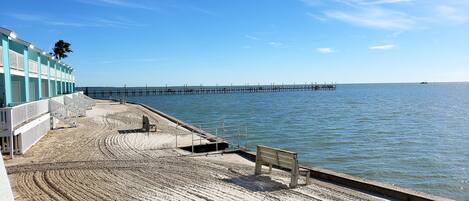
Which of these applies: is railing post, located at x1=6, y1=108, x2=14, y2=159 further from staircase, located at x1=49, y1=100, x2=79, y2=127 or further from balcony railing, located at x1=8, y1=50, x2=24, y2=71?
staircase, located at x1=49, y1=100, x2=79, y2=127

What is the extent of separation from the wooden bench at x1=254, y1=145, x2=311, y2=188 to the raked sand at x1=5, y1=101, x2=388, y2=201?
0.28 meters

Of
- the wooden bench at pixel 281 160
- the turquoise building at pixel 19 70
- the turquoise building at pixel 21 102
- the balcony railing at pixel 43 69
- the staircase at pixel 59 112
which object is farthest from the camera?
the balcony railing at pixel 43 69

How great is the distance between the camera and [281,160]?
10078 mm

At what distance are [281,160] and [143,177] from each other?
351 cm

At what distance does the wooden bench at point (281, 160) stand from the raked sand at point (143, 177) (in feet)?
0.91

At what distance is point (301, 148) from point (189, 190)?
561 inches

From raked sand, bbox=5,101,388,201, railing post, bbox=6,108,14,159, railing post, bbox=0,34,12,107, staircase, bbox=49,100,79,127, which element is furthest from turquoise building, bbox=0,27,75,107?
raked sand, bbox=5,101,388,201

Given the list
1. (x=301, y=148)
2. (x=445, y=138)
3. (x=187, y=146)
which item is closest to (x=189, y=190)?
(x=187, y=146)

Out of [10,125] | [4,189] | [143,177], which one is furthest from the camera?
[10,125]

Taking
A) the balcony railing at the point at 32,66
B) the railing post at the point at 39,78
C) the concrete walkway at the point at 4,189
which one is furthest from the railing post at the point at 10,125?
the concrete walkway at the point at 4,189

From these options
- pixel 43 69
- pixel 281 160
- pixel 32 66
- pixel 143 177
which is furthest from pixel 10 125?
pixel 43 69

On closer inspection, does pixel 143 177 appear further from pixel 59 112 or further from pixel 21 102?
pixel 59 112

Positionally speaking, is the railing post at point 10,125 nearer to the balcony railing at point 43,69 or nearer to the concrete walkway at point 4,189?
the concrete walkway at point 4,189

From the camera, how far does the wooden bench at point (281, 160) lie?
940cm
